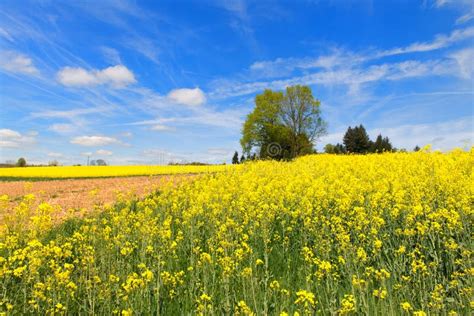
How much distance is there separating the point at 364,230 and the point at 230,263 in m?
3.19

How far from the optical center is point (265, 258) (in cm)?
521

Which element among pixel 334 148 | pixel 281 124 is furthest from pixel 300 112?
pixel 334 148

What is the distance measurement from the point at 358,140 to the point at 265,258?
241 ft

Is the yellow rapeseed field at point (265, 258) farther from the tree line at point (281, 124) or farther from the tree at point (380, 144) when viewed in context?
the tree at point (380, 144)

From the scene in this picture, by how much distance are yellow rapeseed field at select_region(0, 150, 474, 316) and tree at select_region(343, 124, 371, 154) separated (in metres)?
63.8

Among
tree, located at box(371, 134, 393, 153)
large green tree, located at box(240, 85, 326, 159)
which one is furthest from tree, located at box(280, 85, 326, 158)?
tree, located at box(371, 134, 393, 153)

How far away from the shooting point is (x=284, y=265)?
5879mm

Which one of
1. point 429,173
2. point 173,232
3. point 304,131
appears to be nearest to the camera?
point 173,232

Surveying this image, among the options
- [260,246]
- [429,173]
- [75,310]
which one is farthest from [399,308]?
[429,173]

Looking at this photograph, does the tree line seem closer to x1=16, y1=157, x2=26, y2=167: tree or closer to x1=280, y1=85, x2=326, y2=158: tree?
x1=280, y1=85, x2=326, y2=158: tree

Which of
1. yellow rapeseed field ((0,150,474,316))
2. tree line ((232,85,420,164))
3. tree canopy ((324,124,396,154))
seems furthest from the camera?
tree canopy ((324,124,396,154))

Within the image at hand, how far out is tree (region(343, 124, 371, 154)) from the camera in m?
72.0

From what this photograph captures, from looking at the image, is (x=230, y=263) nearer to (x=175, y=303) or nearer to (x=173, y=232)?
(x=175, y=303)

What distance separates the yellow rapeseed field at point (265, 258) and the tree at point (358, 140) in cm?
6379
